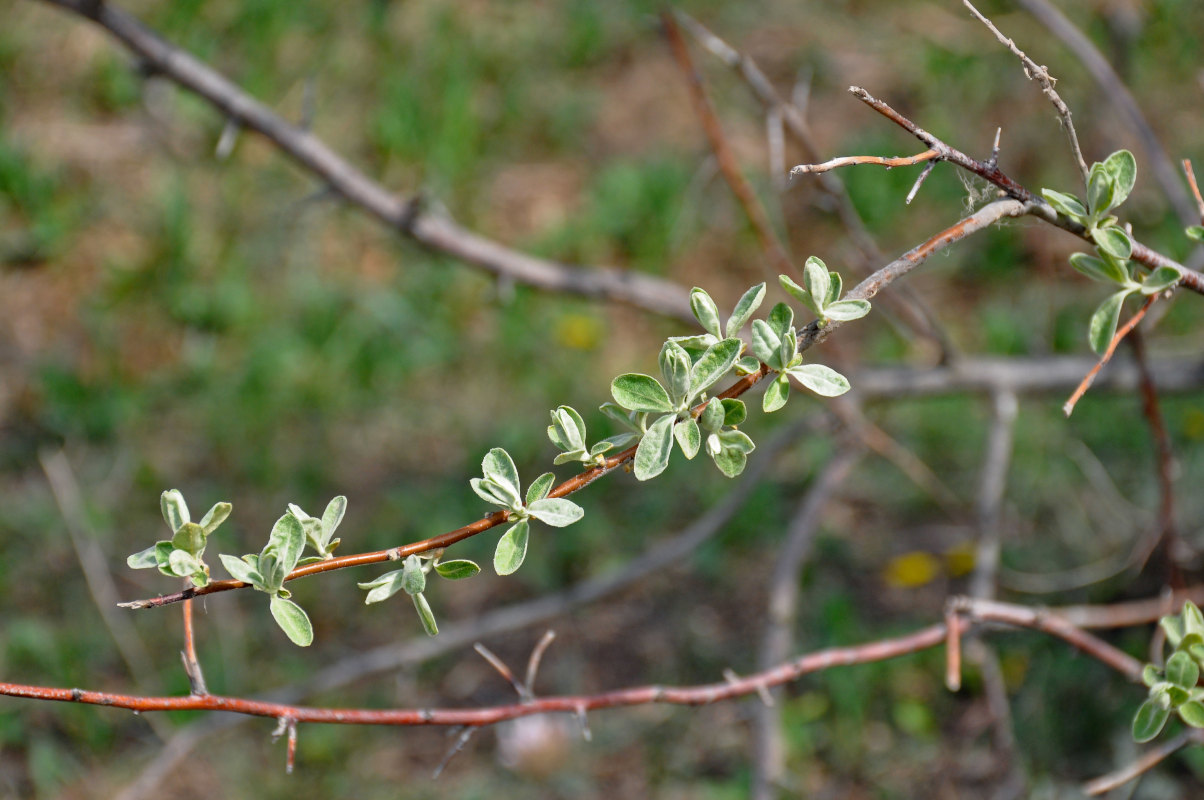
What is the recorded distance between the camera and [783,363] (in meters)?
0.69

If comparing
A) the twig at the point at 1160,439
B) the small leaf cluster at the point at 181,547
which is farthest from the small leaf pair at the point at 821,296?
the twig at the point at 1160,439

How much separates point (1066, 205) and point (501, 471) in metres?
0.48

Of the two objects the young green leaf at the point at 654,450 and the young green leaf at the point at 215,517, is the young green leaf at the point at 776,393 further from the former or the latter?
the young green leaf at the point at 215,517

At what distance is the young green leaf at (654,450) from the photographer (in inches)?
26.6

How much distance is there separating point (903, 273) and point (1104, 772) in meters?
1.54

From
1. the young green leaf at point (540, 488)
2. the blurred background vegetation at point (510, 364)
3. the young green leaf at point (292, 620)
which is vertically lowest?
the blurred background vegetation at point (510, 364)

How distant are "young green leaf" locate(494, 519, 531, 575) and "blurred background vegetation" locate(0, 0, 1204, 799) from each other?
139 cm

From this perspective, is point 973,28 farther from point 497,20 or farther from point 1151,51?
point 497,20

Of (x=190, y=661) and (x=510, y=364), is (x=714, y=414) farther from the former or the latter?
(x=510, y=364)

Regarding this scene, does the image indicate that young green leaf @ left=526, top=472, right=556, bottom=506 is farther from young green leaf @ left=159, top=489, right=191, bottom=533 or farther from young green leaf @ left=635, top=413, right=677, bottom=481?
young green leaf @ left=159, top=489, right=191, bottom=533

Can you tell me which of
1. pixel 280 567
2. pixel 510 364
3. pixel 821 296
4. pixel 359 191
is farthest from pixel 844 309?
pixel 510 364

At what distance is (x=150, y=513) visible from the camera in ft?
8.53

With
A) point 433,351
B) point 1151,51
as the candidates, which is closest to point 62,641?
point 433,351

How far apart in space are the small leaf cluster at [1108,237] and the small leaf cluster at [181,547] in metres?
0.68
